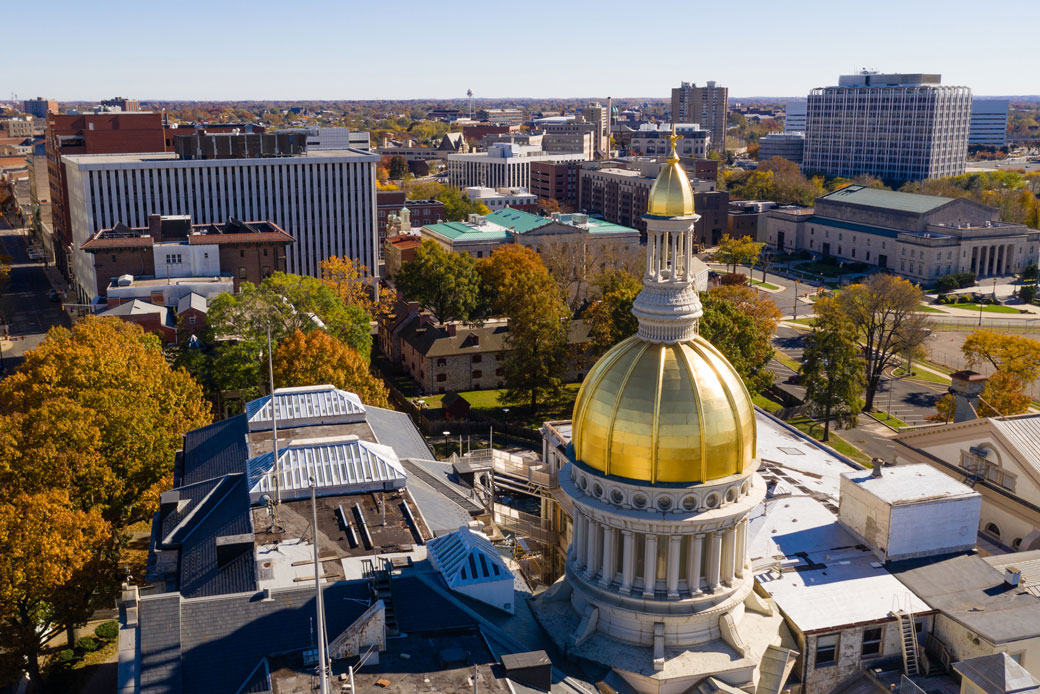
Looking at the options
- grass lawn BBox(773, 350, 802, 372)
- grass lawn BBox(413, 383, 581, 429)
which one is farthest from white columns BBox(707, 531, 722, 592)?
grass lawn BBox(773, 350, 802, 372)

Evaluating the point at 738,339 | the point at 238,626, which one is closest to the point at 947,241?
the point at 738,339

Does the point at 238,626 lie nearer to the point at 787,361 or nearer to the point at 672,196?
the point at 672,196

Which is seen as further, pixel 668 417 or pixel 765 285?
pixel 765 285

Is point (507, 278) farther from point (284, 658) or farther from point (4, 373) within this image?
point (284, 658)

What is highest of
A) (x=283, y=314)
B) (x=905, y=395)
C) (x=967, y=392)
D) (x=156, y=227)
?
(x=156, y=227)

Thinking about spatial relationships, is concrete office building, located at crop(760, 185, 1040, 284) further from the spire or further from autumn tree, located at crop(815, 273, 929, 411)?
the spire

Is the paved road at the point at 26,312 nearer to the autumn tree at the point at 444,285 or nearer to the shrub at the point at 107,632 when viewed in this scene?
the autumn tree at the point at 444,285
